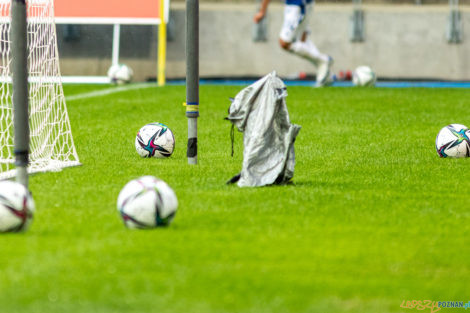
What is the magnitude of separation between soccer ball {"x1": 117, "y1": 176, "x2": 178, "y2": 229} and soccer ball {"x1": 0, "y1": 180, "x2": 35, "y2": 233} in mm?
552

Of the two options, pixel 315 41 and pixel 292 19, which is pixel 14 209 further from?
pixel 315 41

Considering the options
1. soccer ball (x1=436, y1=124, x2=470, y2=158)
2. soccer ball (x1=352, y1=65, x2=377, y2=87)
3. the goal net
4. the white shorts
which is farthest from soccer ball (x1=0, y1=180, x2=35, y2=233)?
soccer ball (x1=352, y1=65, x2=377, y2=87)

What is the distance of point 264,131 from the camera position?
7008 mm

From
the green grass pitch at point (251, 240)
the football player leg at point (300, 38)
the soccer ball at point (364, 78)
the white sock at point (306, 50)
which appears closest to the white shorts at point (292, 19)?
the football player leg at point (300, 38)

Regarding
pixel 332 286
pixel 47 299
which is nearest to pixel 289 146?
pixel 332 286

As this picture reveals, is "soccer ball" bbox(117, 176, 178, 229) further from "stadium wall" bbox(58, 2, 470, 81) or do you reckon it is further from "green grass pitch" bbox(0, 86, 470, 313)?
"stadium wall" bbox(58, 2, 470, 81)

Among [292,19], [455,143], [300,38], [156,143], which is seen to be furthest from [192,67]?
[300,38]

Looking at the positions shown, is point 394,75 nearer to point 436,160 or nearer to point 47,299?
point 436,160

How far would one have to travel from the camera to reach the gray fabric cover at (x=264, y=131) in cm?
699

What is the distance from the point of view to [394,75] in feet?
76.7

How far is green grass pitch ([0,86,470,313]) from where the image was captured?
3.98 meters

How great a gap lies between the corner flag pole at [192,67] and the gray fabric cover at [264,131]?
150 cm

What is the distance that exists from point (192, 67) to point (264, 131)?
68.5 inches

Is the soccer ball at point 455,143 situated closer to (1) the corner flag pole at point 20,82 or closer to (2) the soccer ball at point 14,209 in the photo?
(1) the corner flag pole at point 20,82
